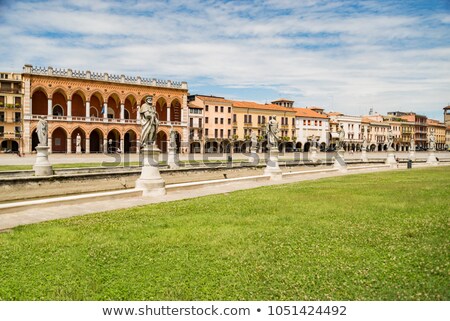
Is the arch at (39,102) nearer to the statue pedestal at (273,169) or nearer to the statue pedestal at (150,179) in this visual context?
the statue pedestal at (273,169)

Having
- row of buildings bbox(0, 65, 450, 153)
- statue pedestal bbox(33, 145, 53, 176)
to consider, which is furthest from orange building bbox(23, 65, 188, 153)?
statue pedestal bbox(33, 145, 53, 176)

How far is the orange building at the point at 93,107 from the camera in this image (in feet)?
164

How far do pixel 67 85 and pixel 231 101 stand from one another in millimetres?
30640

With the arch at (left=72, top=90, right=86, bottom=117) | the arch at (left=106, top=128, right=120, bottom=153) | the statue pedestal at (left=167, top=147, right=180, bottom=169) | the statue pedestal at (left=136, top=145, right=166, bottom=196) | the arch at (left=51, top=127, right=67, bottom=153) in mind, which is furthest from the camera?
the arch at (left=106, top=128, right=120, bottom=153)

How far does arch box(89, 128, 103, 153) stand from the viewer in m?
56.1

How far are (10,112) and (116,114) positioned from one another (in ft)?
45.7

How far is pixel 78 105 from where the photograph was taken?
5534 cm

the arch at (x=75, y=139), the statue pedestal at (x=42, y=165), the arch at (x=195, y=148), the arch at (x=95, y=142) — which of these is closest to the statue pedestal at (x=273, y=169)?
the statue pedestal at (x=42, y=165)

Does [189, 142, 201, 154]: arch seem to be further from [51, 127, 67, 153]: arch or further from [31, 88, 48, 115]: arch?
[31, 88, 48, 115]: arch

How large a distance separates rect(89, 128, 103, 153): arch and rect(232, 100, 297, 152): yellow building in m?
25.4

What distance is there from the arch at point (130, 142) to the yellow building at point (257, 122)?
67.5 feet

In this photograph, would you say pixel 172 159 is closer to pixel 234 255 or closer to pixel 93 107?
pixel 234 255

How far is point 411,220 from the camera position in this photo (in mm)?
8055

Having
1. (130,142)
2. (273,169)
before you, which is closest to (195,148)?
(130,142)
